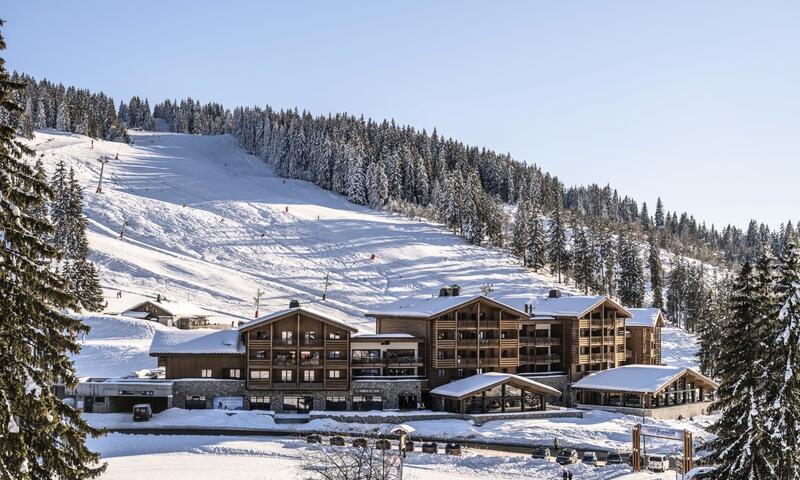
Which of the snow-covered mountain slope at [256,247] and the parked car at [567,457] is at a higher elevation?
the snow-covered mountain slope at [256,247]

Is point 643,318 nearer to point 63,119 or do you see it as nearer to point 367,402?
point 367,402

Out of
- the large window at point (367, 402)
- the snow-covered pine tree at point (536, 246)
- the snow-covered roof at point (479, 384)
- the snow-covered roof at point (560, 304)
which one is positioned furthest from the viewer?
the snow-covered pine tree at point (536, 246)

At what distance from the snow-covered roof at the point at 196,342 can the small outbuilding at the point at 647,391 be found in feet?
100

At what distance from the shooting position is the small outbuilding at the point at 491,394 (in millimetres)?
62881

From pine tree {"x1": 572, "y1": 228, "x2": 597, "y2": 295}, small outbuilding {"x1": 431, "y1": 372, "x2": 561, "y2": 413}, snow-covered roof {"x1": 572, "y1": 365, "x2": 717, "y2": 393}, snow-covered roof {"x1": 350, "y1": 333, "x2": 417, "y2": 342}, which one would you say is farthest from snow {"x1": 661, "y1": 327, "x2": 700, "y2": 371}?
Answer: snow-covered roof {"x1": 350, "y1": 333, "x2": 417, "y2": 342}

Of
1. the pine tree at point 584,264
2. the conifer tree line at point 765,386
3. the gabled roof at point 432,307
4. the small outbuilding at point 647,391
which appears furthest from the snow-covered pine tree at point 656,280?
the conifer tree line at point 765,386

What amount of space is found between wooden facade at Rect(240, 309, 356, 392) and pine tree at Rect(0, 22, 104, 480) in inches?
1734

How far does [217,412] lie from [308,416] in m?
6.63

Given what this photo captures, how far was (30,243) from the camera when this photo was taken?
17.0 m

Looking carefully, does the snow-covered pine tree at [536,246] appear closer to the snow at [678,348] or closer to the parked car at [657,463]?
the snow at [678,348]

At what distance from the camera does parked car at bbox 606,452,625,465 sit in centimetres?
4736

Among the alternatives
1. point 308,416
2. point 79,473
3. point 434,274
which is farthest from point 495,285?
point 79,473

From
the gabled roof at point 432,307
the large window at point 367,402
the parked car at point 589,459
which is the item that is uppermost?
the gabled roof at point 432,307

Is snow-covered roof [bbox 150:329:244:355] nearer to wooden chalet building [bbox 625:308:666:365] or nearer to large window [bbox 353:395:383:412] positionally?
large window [bbox 353:395:383:412]
